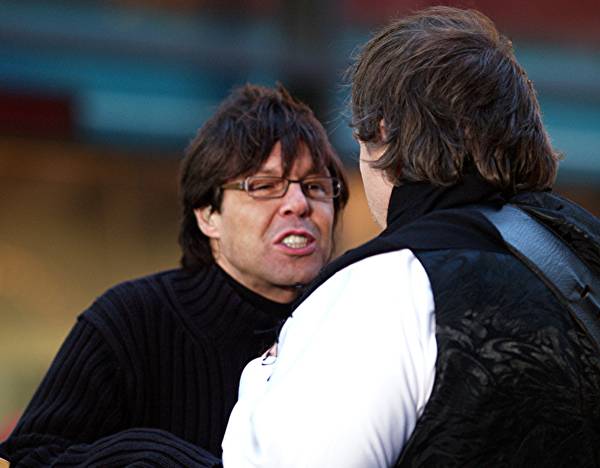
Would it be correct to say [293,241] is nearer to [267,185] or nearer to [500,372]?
[267,185]

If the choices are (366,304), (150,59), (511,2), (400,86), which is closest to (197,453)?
(366,304)

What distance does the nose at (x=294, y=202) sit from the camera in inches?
118

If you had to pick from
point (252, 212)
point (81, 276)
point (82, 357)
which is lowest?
point (81, 276)

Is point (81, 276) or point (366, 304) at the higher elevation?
point (366, 304)

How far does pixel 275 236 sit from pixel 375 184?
109cm

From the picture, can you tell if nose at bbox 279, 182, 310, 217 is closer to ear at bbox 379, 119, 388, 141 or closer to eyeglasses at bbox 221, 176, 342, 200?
eyeglasses at bbox 221, 176, 342, 200

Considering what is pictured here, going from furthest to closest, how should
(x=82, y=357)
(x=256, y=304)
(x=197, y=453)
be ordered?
(x=256, y=304) < (x=82, y=357) < (x=197, y=453)

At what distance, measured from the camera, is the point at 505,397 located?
1.65m

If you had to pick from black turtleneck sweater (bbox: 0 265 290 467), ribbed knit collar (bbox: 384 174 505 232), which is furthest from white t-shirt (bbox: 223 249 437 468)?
black turtleneck sweater (bbox: 0 265 290 467)

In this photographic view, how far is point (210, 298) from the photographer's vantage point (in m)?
2.97

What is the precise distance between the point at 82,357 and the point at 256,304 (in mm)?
525

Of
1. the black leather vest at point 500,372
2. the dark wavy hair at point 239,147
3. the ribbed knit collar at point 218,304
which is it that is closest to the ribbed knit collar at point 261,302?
the ribbed knit collar at point 218,304

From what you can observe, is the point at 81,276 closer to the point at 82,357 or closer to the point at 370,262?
the point at 82,357

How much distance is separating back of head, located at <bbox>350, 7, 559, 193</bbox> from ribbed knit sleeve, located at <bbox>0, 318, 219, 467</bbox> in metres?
0.96
